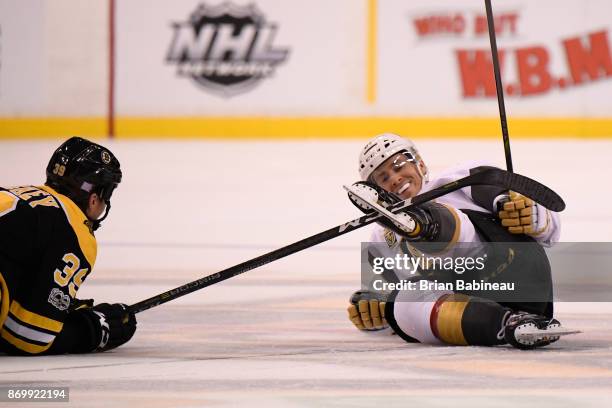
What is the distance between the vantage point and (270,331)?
3520mm

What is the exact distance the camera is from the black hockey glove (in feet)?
9.72

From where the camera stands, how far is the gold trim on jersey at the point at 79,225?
3.03 meters

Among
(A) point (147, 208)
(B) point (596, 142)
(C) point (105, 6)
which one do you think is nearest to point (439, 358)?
(A) point (147, 208)

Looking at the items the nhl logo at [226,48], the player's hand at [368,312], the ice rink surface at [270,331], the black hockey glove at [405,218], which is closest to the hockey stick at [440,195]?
the black hockey glove at [405,218]

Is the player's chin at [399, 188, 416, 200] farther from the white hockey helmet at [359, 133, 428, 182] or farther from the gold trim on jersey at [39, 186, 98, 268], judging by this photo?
the gold trim on jersey at [39, 186, 98, 268]

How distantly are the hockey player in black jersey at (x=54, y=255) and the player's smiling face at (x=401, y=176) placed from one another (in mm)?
684

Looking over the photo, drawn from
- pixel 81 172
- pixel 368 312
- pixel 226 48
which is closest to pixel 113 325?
pixel 81 172

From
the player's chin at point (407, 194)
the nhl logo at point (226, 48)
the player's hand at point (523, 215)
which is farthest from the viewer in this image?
the nhl logo at point (226, 48)

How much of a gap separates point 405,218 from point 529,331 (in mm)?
371

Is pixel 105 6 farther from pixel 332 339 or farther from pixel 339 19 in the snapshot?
pixel 332 339

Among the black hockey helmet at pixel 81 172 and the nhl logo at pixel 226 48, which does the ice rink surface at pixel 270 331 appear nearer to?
the black hockey helmet at pixel 81 172

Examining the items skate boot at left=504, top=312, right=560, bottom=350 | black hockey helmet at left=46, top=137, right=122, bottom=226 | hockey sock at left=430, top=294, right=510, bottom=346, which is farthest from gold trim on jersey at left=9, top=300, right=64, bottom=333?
skate boot at left=504, top=312, right=560, bottom=350

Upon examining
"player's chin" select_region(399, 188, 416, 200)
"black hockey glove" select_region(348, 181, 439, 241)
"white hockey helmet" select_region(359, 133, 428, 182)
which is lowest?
"black hockey glove" select_region(348, 181, 439, 241)

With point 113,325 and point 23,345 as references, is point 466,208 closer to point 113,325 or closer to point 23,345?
point 113,325
